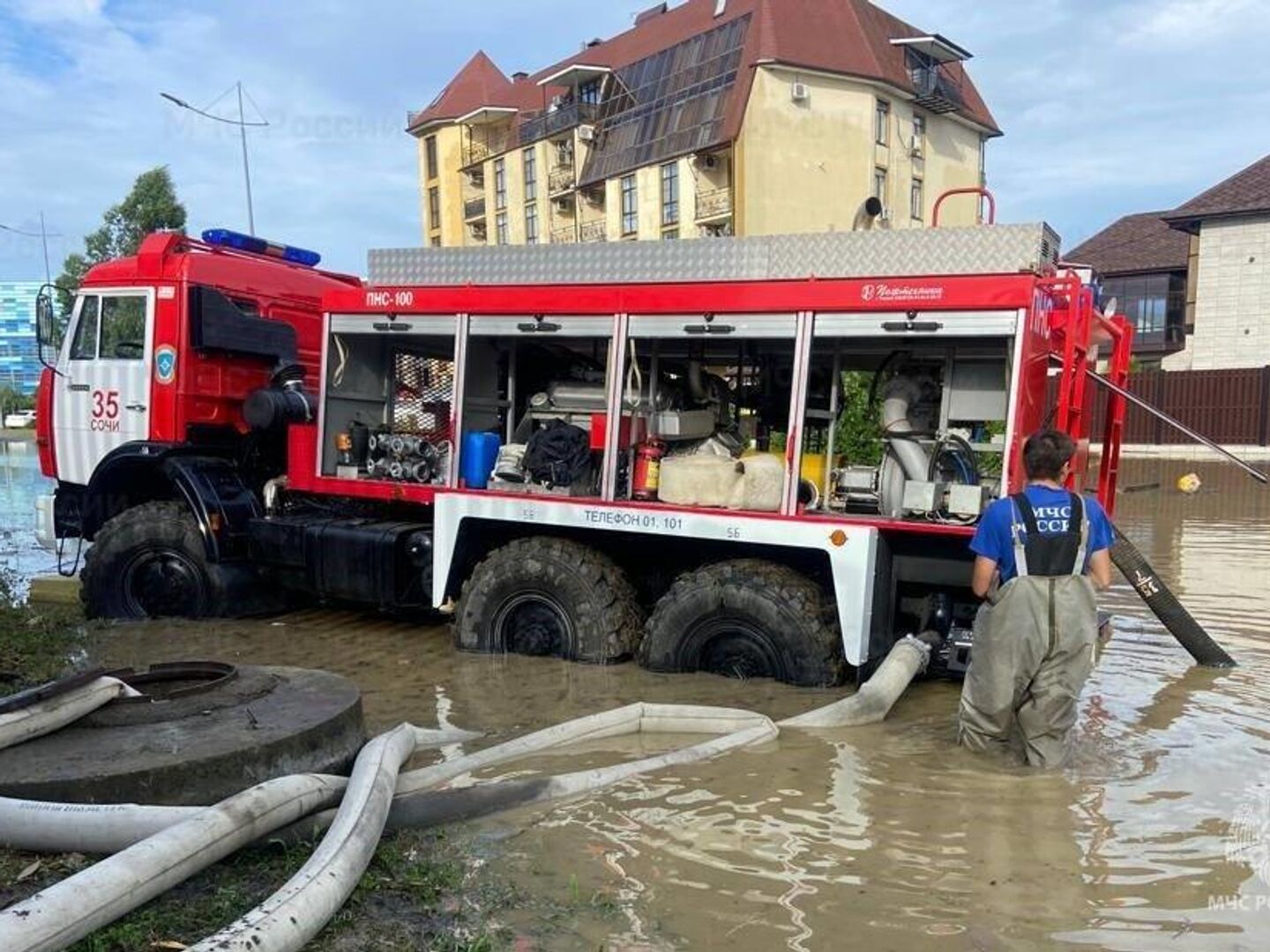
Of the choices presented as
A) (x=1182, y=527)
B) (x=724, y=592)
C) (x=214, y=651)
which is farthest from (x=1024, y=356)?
(x=1182, y=527)

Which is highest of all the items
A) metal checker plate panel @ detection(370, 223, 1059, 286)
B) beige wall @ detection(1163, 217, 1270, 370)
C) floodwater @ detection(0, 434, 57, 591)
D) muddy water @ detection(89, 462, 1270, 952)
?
beige wall @ detection(1163, 217, 1270, 370)

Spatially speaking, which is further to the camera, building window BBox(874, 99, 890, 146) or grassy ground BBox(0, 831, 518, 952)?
building window BBox(874, 99, 890, 146)

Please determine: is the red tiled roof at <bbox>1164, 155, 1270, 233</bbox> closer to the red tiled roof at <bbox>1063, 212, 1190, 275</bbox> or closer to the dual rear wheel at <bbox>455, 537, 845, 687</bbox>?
the red tiled roof at <bbox>1063, 212, 1190, 275</bbox>

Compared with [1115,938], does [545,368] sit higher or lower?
higher

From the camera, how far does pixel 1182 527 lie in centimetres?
1510

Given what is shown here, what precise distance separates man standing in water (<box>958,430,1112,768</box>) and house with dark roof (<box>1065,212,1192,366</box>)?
39.3 m

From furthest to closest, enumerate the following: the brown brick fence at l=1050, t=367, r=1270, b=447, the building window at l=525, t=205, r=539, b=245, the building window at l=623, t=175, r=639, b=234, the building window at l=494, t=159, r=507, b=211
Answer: the building window at l=494, t=159, r=507, b=211
the building window at l=525, t=205, r=539, b=245
the building window at l=623, t=175, r=639, b=234
the brown brick fence at l=1050, t=367, r=1270, b=447

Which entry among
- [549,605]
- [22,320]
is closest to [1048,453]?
[549,605]

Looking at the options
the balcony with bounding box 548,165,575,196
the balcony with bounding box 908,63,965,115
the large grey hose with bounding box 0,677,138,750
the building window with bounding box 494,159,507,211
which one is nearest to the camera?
the large grey hose with bounding box 0,677,138,750

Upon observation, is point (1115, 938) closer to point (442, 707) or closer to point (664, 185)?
point (442, 707)

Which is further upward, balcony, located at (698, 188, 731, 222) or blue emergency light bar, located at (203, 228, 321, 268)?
balcony, located at (698, 188, 731, 222)

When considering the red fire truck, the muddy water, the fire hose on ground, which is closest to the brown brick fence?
the red fire truck

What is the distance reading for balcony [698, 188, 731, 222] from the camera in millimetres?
40844

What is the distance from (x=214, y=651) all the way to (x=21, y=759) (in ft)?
12.6
